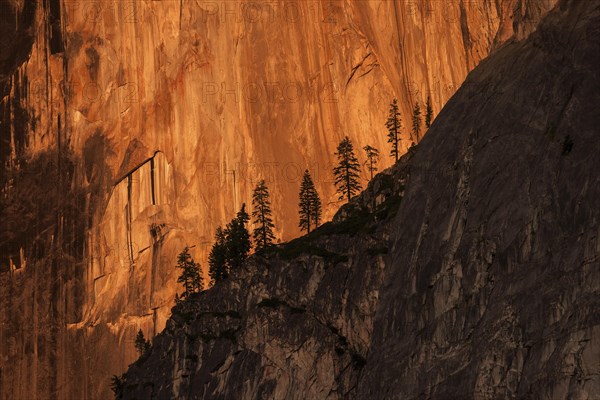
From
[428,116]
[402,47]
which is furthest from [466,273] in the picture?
[402,47]

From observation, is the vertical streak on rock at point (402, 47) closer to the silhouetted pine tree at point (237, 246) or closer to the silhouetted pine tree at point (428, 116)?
the silhouetted pine tree at point (428, 116)

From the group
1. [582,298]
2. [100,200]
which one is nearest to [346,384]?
[582,298]

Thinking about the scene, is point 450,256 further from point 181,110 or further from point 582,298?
point 181,110

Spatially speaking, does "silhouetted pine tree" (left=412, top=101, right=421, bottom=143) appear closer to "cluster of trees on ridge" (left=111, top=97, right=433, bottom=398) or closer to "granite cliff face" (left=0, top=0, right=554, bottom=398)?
"cluster of trees on ridge" (left=111, top=97, right=433, bottom=398)

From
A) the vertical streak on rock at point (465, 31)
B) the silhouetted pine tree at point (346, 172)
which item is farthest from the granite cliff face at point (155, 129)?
the silhouetted pine tree at point (346, 172)

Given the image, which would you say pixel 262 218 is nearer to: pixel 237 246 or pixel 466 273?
pixel 237 246

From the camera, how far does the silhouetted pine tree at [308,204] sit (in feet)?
387

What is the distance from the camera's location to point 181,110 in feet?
444

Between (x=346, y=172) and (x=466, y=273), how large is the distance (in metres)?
49.9

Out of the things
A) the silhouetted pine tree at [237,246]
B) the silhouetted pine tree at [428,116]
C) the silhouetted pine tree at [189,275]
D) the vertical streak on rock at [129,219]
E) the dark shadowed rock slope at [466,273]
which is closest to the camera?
the dark shadowed rock slope at [466,273]

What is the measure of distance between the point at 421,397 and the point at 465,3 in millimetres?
70560

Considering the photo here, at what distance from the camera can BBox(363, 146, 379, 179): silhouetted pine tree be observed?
123 metres

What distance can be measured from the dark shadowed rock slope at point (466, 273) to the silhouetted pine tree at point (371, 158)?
21934mm

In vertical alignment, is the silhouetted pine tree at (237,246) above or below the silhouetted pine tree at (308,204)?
below
